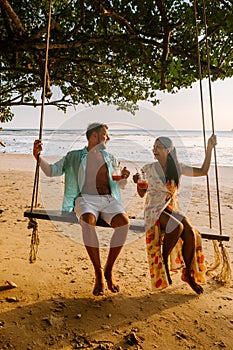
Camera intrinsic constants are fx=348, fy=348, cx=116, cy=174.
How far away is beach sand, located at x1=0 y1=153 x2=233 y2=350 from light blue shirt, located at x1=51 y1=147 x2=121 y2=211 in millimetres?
689

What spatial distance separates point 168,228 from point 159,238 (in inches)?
4.5

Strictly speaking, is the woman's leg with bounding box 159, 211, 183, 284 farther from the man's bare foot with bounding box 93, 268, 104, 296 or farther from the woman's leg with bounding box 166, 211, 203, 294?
the man's bare foot with bounding box 93, 268, 104, 296

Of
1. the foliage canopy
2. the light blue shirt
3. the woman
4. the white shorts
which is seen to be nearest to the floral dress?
the woman

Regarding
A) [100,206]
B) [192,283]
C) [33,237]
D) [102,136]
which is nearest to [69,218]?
[100,206]

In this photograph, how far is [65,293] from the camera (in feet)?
9.14

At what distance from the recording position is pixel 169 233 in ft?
8.67

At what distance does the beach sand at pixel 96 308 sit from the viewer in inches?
86.0

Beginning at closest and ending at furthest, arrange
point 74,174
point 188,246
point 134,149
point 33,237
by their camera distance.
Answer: point 188,246
point 33,237
point 74,174
point 134,149

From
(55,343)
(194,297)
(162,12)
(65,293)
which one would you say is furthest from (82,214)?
(162,12)

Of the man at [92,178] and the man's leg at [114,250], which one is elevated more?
the man at [92,178]

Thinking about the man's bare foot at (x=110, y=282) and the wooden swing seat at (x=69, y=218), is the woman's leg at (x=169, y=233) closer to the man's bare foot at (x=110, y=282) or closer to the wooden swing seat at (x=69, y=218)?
the wooden swing seat at (x=69, y=218)

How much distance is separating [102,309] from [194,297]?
2.53 ft

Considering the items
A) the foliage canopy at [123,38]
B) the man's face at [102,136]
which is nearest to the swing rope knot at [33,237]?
the man's face at [102,136]

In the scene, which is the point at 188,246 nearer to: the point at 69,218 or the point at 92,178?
the point at 69,218
